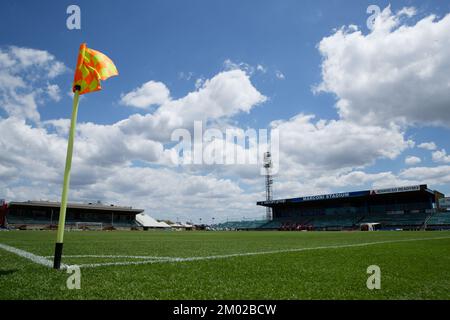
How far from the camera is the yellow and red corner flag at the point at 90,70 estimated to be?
6.64 m

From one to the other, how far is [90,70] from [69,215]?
82.3m

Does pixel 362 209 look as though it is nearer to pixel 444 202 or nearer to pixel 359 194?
pixel 359 194

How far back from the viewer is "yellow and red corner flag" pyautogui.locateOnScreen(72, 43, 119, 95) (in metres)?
6.64

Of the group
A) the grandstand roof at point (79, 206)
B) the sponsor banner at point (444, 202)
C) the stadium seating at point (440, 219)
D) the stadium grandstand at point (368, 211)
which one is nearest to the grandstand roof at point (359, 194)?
the stadium grandstand at point (368, 211)

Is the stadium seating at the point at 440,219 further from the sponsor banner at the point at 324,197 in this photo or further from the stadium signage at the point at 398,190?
the sponsor banner at the point at 324,197

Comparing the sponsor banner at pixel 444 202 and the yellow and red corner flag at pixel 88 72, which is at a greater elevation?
the sponsor banner at pixel 444 202

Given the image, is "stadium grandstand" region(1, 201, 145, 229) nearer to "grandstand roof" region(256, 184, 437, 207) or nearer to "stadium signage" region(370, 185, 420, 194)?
"grandstand roof" region(256, 184, 437, 207)

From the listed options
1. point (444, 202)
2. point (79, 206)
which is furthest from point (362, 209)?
point (79, 206)

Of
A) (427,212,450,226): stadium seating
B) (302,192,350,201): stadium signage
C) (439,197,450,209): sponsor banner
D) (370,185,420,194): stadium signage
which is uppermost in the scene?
(370,185,420,194): stadium signage

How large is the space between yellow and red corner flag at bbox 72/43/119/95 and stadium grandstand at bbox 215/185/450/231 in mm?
61851

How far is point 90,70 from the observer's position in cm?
667

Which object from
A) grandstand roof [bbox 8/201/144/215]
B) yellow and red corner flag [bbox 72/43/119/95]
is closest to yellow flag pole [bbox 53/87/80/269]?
yellow and red corner flag [bbox 72/43/119/95]

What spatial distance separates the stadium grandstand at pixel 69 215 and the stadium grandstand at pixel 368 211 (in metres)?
38.9
